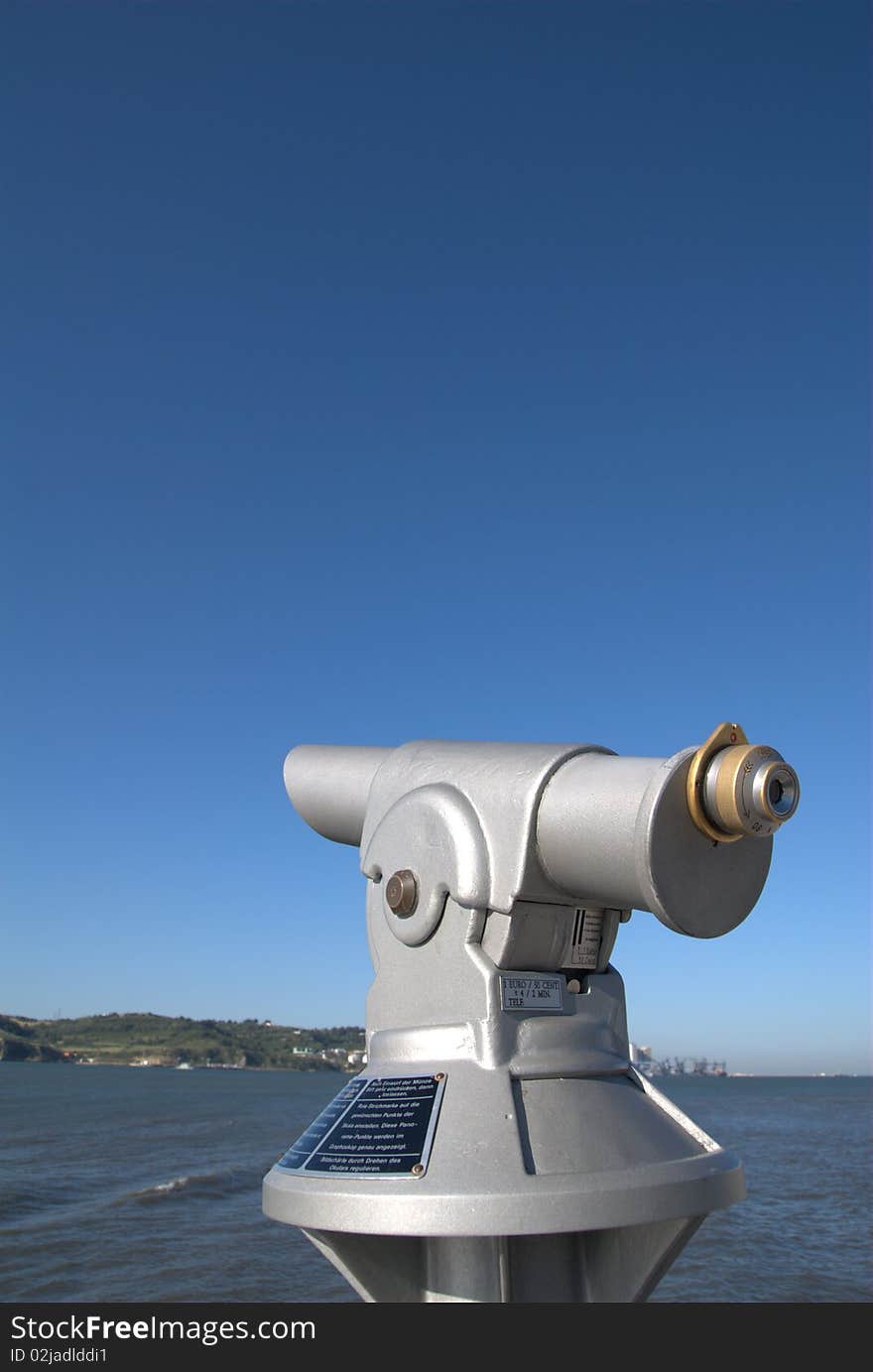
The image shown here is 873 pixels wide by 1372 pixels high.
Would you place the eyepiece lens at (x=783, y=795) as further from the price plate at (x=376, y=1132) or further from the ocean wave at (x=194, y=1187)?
the ocean wave at (x=194, y=1187)

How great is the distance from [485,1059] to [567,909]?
1.47 ft

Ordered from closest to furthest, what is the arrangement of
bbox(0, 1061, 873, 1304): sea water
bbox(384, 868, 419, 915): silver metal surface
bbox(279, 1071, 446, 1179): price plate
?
bbox(279, 1071, 446, 1179): price plate, bbox(384, 868, 419, 915): silver metal surface, bbox(0, 1061, 873, 1304): sea water

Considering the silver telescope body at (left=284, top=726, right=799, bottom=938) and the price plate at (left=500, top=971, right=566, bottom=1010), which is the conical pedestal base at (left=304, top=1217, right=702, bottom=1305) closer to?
the price plate at (left=500, top=971, right=566, bottom=1010)

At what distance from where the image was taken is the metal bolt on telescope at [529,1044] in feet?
8.32

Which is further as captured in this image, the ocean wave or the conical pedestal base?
the ocean wave

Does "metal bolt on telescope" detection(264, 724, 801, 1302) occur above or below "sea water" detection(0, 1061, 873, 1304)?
above

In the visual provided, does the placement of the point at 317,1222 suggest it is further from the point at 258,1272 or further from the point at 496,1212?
the point at 258,1272

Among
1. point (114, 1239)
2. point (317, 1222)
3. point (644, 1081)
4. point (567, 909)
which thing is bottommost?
point (114, 1239)

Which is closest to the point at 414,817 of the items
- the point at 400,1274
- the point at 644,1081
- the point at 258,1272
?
the point at 644,1081

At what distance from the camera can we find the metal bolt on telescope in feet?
8.32

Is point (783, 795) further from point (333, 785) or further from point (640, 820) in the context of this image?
point (333, 785)

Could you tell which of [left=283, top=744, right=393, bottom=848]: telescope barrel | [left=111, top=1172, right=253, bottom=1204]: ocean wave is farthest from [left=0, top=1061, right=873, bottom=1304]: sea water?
[left=283, top=744, right=393, bottom=848]: telescope barrel

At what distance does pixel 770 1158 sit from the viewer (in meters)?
40.6

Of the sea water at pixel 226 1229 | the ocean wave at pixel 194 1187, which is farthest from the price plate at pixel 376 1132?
the ocean wave at pixel 194 1187
